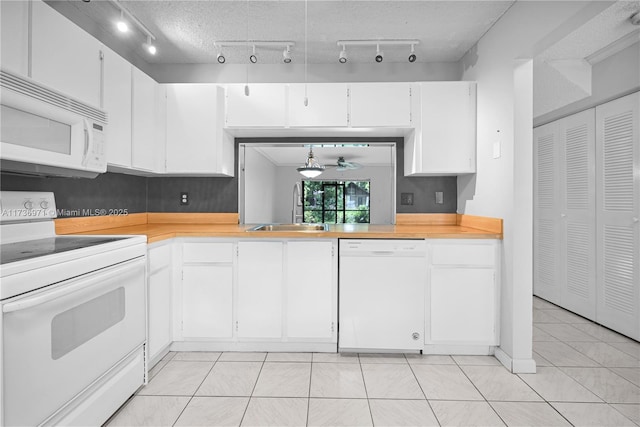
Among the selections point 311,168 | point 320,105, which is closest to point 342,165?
point 311,168

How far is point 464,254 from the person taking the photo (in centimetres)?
231

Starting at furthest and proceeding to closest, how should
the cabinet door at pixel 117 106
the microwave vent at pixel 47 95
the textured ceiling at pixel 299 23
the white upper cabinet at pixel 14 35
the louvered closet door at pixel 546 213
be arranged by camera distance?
A: the louvered closet door at pixel 546 213
the textured ceiling at pixel 299 23
the cabinet door at pixel 117 106
the white upper cabinet at pixel 14 35
the microwave vent at pixel 47 95

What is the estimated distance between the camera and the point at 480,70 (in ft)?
8.46

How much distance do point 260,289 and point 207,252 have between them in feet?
1.52

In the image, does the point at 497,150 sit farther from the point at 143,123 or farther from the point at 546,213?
the point at 143,123

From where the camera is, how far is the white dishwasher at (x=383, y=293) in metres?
2.32

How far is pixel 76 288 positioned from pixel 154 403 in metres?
0.83

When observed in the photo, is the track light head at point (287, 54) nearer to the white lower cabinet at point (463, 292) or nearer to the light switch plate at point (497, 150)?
the light switch plate at point (497, 150)

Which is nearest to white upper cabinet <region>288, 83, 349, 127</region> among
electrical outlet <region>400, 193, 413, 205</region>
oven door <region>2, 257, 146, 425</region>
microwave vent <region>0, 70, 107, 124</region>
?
electrical outlet <region>400, 193, 413, 205</region>

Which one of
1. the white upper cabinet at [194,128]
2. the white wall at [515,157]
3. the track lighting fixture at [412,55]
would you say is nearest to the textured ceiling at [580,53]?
the white wall at [515,157]

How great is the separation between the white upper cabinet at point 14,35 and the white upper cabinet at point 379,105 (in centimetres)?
197

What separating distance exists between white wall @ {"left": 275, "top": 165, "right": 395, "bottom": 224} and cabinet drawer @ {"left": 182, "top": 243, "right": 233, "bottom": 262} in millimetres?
784

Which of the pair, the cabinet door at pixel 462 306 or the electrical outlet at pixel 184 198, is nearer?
the cabinet door at pixel 462 306

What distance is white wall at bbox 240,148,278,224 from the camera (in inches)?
120
